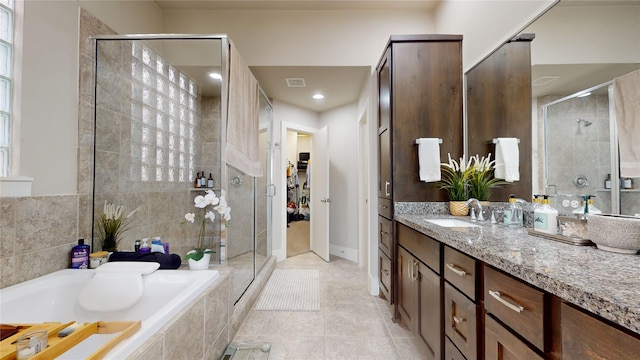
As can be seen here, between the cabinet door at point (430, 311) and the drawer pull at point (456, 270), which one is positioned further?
the cabinet door at point (430, 311)

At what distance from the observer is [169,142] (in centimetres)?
250

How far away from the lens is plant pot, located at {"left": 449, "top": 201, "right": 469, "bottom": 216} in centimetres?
190

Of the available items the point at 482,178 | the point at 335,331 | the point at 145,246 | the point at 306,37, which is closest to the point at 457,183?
the point at 482,178

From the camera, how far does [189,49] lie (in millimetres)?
2186

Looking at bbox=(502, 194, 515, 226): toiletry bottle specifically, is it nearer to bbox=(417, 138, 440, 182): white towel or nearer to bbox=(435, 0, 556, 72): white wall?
bbox=(417, 138, 440, 182): white towel

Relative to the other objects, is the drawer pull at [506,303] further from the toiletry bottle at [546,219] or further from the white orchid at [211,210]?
the white orchid at [211,210]

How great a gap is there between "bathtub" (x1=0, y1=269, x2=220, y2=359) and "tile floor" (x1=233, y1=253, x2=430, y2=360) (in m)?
0.68

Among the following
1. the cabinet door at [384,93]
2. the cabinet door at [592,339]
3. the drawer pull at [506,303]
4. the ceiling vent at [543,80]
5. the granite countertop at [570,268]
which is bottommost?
the drawer pull at [506,303]

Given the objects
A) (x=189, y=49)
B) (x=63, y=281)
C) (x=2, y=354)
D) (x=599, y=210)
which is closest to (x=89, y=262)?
(x=63, y=281)

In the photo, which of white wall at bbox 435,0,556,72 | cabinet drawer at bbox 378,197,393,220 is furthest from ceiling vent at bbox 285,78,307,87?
cabinet drawer at bbox 378,197,393,220

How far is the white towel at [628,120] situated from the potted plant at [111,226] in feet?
9.19

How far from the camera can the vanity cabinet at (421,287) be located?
49.8 inches

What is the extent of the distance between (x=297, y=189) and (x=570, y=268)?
16.5ft

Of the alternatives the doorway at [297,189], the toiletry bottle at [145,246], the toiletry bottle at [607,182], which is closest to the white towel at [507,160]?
the toiletry bottle at [607,182]
